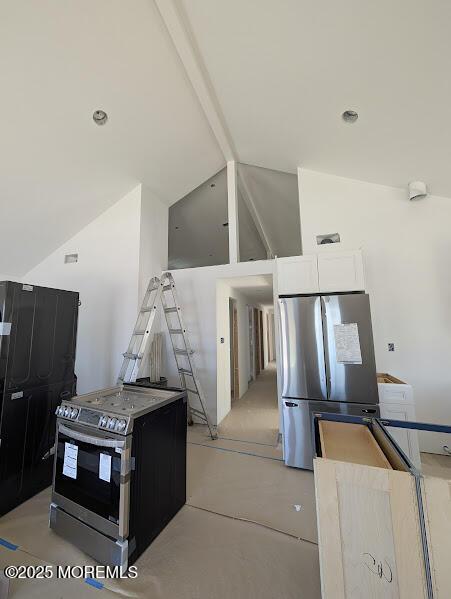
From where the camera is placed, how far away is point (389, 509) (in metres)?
0.94

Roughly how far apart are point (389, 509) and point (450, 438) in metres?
2.88

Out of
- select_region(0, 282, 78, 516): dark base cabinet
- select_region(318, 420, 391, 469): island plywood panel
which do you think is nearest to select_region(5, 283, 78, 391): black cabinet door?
select_region(0, 282, 78, 516): dark base cabinet

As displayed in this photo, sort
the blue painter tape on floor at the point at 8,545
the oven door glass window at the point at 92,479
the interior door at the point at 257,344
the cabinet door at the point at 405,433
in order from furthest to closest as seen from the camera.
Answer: the interior door at the point at 257,344 → the cabinet door at the point at 405,433 → the blue painter tape on floor at the point at 8,545 → the oven door glass window at the point at 92,479

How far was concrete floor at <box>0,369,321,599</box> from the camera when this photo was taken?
4.81ft

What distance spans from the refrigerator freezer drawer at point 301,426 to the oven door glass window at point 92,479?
1.79 m

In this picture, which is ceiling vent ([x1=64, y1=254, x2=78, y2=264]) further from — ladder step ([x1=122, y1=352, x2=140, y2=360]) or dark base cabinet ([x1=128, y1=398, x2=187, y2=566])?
dark base cabinet ([x1=128, y1=398, x2=187, y2=566])

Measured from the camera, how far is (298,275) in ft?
9.83

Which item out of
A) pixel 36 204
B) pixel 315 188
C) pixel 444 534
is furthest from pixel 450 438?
pixel 36 204

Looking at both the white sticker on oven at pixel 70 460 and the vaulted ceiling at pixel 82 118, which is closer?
the white sticker on oven at pixel 70 460

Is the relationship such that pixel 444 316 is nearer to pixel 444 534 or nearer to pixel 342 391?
pixel 342 391

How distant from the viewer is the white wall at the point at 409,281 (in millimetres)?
3029

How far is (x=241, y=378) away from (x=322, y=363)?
336cm

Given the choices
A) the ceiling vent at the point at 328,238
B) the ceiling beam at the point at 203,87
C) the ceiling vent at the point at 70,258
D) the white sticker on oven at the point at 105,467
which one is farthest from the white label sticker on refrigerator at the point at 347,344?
the ceiling vent at the point at 70,258

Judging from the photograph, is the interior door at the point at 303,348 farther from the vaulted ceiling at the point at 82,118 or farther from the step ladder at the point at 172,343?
the vaulted ceiling at the point at 82,118
